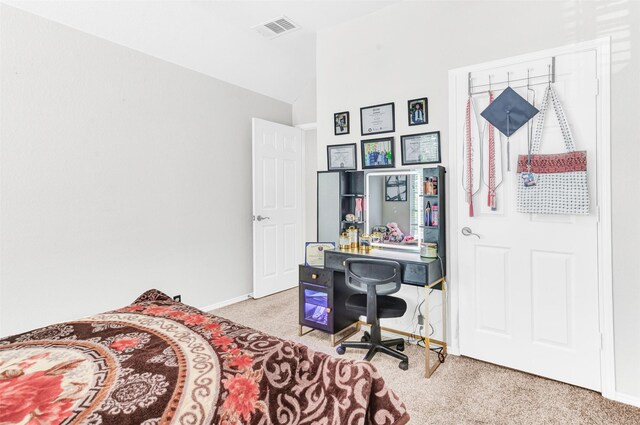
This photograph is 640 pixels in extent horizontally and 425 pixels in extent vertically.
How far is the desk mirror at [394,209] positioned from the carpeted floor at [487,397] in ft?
2.90

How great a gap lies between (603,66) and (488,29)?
30.3 inches

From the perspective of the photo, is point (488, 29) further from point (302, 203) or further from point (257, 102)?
point (302, 203)

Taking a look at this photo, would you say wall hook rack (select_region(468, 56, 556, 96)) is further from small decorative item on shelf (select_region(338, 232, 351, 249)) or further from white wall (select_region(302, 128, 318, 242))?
white wall (select_region(302, 128, 318, 242))

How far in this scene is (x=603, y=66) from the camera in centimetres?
205

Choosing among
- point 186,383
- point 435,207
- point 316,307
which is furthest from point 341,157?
point 186,383

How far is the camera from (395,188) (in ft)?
9.42

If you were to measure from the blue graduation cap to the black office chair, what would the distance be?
1218mm

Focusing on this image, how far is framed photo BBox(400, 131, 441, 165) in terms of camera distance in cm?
270

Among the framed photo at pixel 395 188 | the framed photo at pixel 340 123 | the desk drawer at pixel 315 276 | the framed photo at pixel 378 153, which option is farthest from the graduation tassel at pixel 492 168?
the desk drawer at pixel 315 276

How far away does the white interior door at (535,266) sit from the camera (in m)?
2.12

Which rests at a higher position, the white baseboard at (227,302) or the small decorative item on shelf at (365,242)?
the small decorative item on shelf at (365,242)

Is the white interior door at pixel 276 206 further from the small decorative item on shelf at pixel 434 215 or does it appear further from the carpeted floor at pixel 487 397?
the small decorative item on shelf at pixel 434 215

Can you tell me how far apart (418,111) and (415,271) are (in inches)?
50.9

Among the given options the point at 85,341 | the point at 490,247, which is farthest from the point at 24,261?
the point at 490,247
